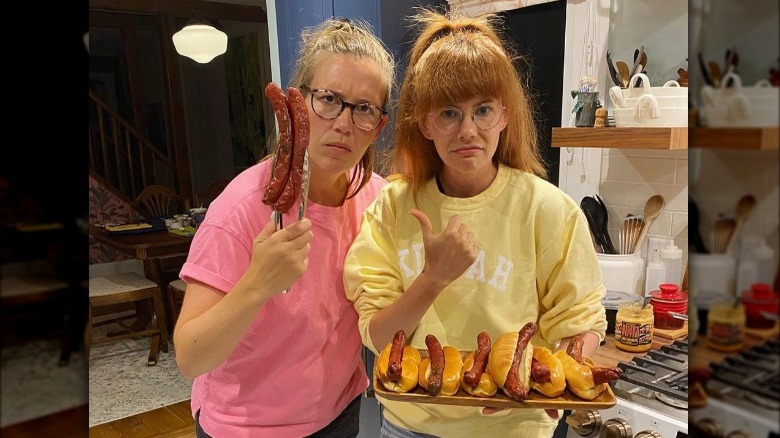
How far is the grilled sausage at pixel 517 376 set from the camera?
727mm

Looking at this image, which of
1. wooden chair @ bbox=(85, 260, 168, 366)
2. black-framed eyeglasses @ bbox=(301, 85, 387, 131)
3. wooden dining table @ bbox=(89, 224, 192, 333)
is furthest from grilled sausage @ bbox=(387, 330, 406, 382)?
wooden chair @ bbox=(85, 260, 168, 366)

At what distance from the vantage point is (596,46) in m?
1.87

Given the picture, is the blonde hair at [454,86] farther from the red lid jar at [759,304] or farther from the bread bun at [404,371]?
the red lid jar at [759,304]

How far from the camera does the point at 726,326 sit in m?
0.20

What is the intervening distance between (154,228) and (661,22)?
1.87 m

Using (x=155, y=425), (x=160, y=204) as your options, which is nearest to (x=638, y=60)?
(x=160, y=204)

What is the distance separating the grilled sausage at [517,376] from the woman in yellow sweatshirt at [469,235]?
110mm

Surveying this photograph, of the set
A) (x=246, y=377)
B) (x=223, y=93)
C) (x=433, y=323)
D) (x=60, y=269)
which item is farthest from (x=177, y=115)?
(x=60, y=269)

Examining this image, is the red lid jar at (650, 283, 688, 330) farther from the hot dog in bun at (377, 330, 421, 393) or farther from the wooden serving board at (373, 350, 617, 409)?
the hot dog in bun at (377, 330, 421, 393)

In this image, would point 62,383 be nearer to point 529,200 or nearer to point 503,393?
point 503,393

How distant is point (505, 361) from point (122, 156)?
5.66 feet

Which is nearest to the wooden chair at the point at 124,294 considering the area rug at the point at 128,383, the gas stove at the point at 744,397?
the area rug at the point at 128,383

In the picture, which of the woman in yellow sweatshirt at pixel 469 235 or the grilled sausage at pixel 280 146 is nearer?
the grilled sausage at pixel 280 146

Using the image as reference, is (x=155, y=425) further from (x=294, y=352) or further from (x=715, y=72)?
(x=715, y=72)
